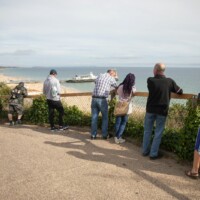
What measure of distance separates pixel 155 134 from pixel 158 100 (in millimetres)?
755

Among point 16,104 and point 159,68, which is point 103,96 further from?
point 16,104

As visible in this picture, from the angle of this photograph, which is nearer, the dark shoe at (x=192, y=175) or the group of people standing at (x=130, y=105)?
the dark shoe at (x=192, y=175)

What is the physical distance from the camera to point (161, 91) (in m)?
6.38

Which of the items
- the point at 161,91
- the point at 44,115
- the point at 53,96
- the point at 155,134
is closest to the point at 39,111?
the point at 44,115

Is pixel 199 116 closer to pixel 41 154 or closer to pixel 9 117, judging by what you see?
pixel 41 154

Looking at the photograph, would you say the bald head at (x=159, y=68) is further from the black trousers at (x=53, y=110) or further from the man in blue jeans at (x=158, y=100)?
the black trousers at (x=53, y=110)

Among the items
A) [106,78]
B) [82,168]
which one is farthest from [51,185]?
[106,78]

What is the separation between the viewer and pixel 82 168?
587 cm

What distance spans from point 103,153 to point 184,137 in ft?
5.98

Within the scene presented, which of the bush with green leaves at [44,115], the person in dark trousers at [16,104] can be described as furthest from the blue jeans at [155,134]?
the person in dark trousers at [16,104]

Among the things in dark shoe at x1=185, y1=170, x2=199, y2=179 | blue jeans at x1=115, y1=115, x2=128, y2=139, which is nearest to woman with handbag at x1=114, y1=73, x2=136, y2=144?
blue jeans at x1=115, y1=115, x2=128, y2=139

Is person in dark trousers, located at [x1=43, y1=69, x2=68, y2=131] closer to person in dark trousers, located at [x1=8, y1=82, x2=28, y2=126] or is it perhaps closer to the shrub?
the shrub

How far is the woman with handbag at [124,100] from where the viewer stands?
295 inches

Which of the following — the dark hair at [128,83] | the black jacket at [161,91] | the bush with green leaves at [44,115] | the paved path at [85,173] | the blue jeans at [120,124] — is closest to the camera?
the paved path at [85,173]
